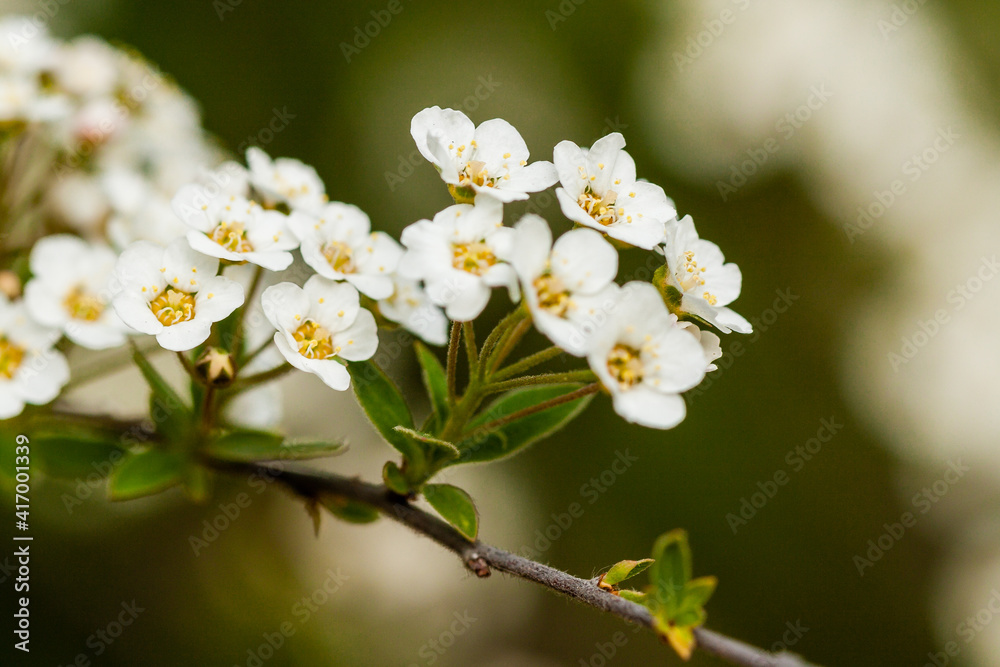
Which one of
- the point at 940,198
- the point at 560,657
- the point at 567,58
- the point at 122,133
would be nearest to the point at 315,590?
the point at 560,657

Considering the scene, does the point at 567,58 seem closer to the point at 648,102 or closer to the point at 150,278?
the point at 648,102

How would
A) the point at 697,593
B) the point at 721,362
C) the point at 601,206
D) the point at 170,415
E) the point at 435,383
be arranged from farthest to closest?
1. the point at 721,362
2. the point at 170,415
3. the point at 435,383
4. the point at 601,206
5. the point at 697,593

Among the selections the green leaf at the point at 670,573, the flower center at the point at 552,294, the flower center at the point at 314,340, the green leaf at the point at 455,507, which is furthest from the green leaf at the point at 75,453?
the green leaf at the point at 670,573

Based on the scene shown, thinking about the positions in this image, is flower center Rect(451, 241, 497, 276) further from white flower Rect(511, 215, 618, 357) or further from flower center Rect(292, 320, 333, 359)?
flower center Rect(292, 320, 333, 359)

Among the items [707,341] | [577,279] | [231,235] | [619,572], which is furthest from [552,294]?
[231,235]

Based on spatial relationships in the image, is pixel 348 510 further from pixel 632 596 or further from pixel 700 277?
pixel 700 277

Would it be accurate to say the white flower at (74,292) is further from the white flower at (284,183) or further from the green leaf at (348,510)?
the green leaf at (348,510)
